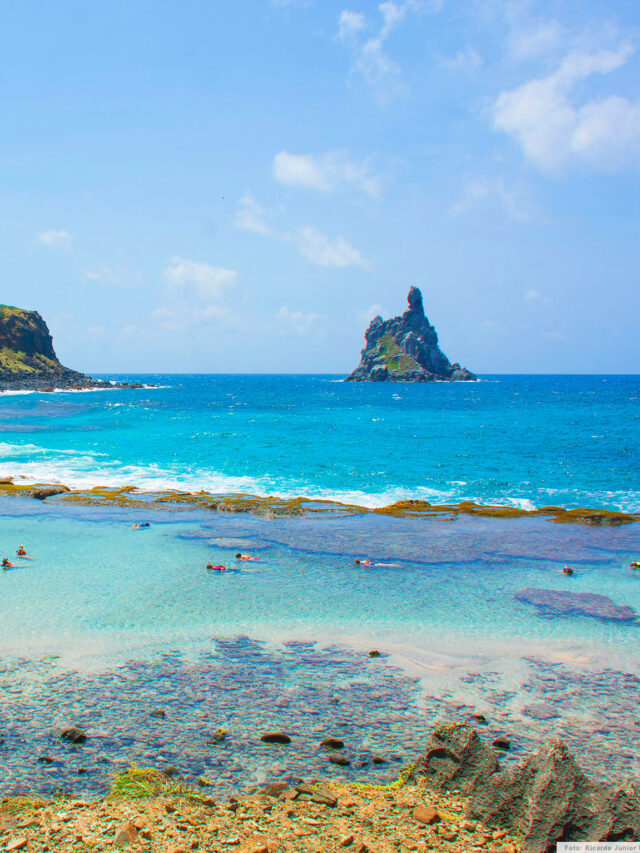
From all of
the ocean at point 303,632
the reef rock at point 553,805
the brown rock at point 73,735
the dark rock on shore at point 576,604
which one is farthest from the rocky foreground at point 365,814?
the dark rock on shore at point 576,604

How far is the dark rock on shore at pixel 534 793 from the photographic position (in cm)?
1020

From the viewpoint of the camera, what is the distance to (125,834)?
1042 centimetres

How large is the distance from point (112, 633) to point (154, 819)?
10.8 meters

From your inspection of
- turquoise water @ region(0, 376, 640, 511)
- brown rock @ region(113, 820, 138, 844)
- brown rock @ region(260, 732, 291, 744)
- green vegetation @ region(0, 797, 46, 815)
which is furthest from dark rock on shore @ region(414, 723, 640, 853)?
turquoise water @ region(0, 376, 640, 511)

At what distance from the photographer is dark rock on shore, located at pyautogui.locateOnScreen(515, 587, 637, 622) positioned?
77.3 ft

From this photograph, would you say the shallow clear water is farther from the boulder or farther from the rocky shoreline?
the rocky shoreline

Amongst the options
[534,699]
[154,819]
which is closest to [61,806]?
[154,819]

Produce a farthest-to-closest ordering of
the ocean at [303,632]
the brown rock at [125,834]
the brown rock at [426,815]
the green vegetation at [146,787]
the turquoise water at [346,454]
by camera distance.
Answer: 1. the turquoise water at [346,454]
2. the ocean at [303,632]
3. the green vegetation at [146,787]
4. the brown rock at [426,815]
5. the brown rock at [125,834]

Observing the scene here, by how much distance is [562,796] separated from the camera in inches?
417

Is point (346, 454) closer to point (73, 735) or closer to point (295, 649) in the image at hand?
point (295, 649)

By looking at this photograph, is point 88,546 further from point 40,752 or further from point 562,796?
point 562,796

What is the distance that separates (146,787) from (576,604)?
19.6m

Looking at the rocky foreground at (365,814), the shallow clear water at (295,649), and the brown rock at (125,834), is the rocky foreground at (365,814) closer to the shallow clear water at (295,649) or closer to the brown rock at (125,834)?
the brown rock at (125,834)

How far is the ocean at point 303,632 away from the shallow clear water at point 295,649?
8cm
